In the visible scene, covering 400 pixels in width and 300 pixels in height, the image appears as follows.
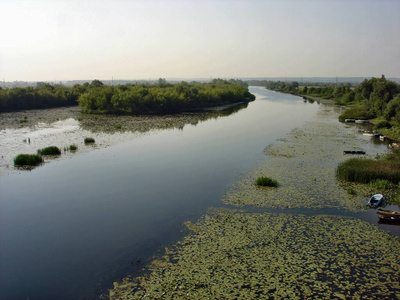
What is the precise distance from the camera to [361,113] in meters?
53.4

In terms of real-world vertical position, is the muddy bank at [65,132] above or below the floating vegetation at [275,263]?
above

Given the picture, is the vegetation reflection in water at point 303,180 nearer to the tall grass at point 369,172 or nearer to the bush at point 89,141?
the tall grass at point 369,172

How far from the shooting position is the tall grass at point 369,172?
65.1 feet

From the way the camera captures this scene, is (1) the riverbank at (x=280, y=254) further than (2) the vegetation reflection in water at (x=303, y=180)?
No

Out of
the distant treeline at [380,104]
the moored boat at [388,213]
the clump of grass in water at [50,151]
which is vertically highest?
the distant treeline at [380,104]

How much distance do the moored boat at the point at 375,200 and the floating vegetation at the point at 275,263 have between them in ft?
7.56

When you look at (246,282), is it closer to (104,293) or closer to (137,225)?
(104,293)

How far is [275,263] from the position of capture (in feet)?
38.2

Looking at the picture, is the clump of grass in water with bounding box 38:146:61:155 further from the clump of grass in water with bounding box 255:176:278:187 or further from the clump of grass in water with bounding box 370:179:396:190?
the clump of grass in water with bounding box 370:179:396:190

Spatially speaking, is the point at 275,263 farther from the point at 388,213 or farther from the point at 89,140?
the point at 89,140

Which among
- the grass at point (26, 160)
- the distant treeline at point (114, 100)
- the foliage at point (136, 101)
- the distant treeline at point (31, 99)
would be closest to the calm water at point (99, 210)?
the grass at point (26, 160)

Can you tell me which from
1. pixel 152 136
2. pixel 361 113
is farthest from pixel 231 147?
pixel 361 113

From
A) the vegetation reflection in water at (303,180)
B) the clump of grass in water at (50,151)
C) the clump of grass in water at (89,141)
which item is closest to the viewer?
the vegetation reflection in water at (303,180)

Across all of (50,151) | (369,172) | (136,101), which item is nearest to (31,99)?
(136,101)
